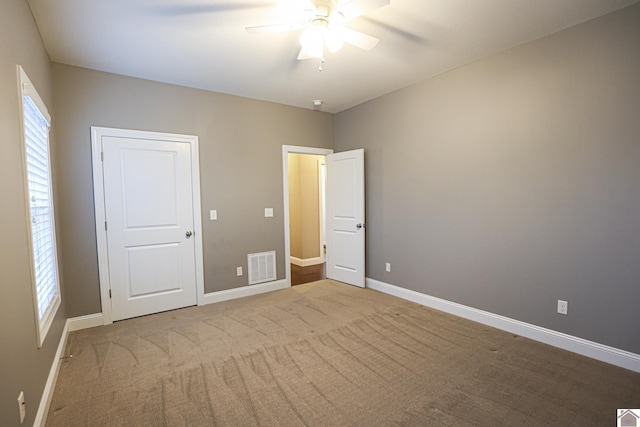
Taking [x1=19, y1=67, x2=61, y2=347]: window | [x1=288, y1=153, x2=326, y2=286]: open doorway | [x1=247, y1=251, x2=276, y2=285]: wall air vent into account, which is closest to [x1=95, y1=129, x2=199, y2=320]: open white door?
[x1=19, y1=67, x2=61, y2=347]: window

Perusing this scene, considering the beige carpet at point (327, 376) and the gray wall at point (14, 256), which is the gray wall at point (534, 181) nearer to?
the beige carpet at point (327, 376)

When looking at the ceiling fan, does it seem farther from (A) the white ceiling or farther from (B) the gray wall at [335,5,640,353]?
(B) the gray wall at [335,5,640,353]

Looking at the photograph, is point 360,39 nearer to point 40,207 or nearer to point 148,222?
point 40,207

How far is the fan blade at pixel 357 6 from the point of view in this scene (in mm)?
1853

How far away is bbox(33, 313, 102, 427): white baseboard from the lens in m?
1.83

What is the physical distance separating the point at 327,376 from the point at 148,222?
2.65 m

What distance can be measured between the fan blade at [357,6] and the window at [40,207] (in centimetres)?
204

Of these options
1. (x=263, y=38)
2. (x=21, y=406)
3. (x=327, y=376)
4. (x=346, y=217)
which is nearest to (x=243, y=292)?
(x=346, y=217)

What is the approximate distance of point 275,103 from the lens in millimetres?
4363

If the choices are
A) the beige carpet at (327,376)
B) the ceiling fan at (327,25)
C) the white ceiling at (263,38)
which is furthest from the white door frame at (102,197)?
the ceiling fan at (327,25)

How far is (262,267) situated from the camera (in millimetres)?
4332

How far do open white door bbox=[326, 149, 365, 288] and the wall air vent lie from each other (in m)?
1.01

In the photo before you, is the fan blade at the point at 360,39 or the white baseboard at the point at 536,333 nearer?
the fan blade at the point at 360,39

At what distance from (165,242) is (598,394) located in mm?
4176
